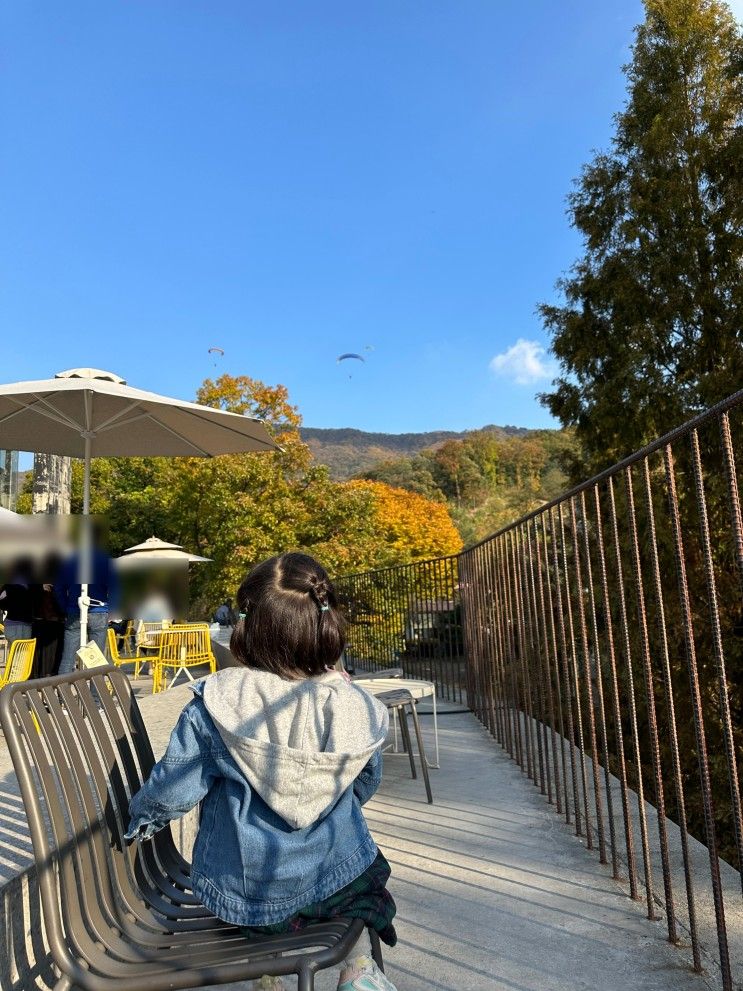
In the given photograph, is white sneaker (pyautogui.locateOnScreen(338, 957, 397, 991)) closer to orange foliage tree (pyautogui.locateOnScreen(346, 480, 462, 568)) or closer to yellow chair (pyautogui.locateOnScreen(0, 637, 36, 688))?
yellow chair (pyautogui.locateOnScreen(0, 637, 36, 688))

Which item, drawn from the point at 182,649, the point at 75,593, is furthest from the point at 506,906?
the point at 182,649

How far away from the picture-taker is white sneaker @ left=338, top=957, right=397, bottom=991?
130cm

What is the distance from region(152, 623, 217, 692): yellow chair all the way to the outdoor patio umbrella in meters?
2.37

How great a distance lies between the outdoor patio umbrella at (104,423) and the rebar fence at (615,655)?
2366 millimetres

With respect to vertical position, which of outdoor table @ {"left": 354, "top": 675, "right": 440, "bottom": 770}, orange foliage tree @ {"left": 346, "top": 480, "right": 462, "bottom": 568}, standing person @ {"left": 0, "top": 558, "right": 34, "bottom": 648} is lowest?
outdoor table @ {"left": 354, "top": 675, "right": 440, "bottom": 770}

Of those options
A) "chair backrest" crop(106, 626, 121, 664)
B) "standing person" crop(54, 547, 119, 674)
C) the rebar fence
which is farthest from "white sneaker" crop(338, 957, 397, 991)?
"chair backrest" crop(106, 626, 121, 664)

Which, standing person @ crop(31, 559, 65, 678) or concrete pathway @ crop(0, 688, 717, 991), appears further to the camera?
standing person @ crop(31, 559, 65, 678)

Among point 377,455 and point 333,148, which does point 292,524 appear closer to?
point 333,148

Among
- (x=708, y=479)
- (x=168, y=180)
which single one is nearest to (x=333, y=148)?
(x=168, y=180)

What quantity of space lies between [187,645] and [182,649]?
6.2 inches

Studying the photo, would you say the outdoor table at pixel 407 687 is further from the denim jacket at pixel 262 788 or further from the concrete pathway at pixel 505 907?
the denim jacket at pixel 262 788

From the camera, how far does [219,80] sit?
15898 millimetres

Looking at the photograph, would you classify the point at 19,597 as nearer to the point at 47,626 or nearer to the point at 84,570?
the point at 47,626

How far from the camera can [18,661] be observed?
14.8 feet
